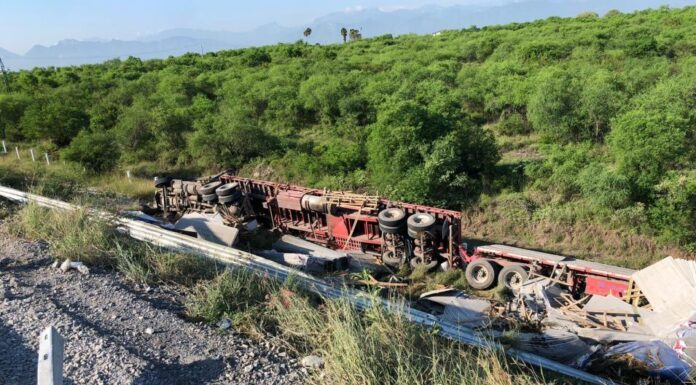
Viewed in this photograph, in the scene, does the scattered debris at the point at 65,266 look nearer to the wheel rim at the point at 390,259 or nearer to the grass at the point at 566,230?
the wheel rim at the point at 390,259

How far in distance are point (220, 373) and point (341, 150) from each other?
15170 mm

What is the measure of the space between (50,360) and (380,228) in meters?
→ 8.96

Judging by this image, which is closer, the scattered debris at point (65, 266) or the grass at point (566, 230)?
the scattered debris at point (65, 266)

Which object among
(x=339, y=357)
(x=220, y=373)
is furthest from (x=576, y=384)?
(x=220, y=373)

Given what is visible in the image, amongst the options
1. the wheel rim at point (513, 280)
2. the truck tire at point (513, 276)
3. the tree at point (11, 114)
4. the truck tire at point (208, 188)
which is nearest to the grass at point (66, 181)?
the truck tire at point (208, 188)

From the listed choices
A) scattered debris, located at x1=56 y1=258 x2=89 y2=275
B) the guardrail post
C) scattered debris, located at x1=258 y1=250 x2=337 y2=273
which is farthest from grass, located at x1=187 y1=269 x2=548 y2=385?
scattered debris, located at x1=258 y1=250 x2=337 y2=273

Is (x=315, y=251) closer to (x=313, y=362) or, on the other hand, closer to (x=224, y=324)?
(x=224, y=324)

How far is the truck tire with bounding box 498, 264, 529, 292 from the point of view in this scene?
10668mm

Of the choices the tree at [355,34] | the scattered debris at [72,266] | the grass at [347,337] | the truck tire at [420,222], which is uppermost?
the tree at [355,34]

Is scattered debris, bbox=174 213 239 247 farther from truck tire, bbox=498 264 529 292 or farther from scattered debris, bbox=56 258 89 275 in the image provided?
truck tire, bbox=498 264 529 292

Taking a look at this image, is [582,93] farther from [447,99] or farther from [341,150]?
[341,150]

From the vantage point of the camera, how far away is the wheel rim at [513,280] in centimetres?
1072

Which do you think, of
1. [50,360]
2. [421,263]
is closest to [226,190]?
[421,263]

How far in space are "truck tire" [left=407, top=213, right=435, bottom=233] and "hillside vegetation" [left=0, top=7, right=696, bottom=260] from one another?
11.0 feet
